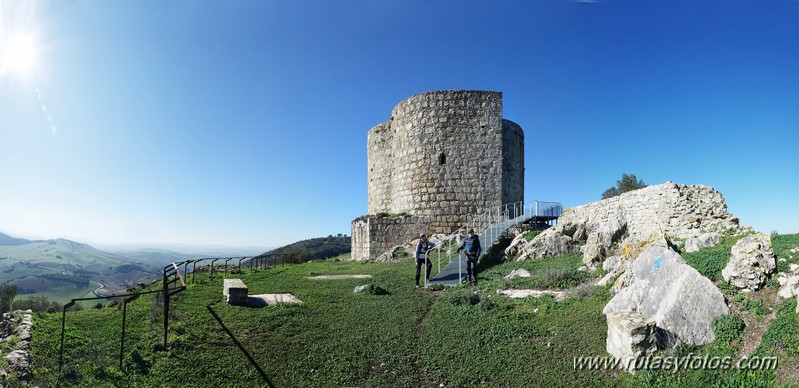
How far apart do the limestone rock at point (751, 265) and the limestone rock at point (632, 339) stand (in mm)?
1878

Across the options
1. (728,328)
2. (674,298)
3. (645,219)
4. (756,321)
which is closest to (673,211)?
(645,219)

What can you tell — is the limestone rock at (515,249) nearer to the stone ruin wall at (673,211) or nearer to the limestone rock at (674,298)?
the stone ruin wall at (673,211)

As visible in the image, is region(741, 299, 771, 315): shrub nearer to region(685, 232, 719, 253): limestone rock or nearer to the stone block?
region(685, 232, 719, 253): limestone rock

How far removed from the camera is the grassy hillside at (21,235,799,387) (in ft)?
16.6

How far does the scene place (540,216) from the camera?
851 inches

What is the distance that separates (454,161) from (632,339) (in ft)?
59.3

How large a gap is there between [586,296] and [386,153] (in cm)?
2089

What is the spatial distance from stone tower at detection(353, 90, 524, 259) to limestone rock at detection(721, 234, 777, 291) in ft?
53.6

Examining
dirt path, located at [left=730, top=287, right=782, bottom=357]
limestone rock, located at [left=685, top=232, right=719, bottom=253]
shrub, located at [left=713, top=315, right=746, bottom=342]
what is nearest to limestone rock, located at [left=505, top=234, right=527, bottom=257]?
limestone rock, located at [left=685, top=232, right=719, bottom=253]

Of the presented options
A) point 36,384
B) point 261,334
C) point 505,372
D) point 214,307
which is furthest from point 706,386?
point 214,307

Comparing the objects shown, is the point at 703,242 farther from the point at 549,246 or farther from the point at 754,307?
the point at 549,246

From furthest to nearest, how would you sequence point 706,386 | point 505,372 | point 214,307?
point 214,307, point 505,372, point 706,386

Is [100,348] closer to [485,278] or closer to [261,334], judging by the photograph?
[261,334]

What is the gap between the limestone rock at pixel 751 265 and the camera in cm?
580
